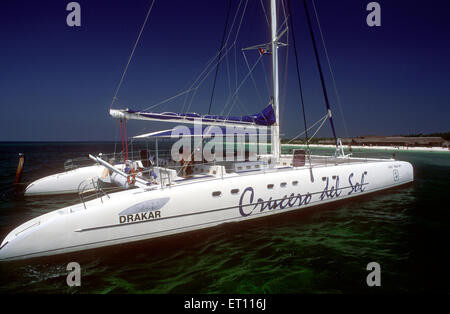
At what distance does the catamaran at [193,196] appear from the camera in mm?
6641

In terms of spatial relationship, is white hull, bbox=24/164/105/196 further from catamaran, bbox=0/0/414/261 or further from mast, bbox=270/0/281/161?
mast, bbox=270/0/281/161

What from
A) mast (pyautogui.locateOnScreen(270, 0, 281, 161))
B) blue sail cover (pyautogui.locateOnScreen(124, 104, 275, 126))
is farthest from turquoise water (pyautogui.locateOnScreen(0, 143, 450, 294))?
blue sail cover (pyautogui.locateOnScreen(124, 104, 275, 126))

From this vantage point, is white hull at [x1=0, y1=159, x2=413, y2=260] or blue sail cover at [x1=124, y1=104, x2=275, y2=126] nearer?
white hull at [x1=0, y1=159, x2=413, y2=260]

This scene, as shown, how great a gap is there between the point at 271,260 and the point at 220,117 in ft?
20.9

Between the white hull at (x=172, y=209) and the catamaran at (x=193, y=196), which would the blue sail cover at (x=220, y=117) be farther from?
the white hull at (x=172, y=209)

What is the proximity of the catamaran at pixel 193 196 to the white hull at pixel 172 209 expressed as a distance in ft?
0.07

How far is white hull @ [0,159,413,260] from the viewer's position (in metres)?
6.52

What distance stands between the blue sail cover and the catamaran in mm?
40

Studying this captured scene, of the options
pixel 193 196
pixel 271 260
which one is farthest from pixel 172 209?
pixel 271 260

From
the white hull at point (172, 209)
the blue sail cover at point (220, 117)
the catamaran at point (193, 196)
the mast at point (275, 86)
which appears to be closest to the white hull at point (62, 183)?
the catamaran at point (193, 196)

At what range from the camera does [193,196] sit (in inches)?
316

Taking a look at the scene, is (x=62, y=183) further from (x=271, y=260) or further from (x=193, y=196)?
(x=271, y=260)

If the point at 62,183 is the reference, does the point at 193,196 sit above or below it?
above

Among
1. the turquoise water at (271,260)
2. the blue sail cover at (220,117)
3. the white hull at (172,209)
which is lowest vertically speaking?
the turquoise water at (271,260)
